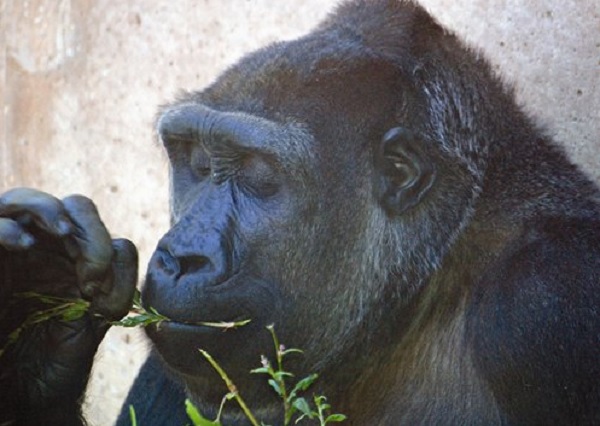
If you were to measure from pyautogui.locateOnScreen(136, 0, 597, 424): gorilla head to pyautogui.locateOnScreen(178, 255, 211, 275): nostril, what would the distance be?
0.11 metres

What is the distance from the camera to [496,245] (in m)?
4.39

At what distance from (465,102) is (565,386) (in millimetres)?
1082

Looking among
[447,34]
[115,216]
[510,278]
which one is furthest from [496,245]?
[115,216]

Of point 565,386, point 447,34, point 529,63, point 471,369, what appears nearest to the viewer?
point 565,386

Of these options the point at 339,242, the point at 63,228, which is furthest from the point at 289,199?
the point at 63,228

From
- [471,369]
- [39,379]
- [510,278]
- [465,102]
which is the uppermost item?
[465,102]

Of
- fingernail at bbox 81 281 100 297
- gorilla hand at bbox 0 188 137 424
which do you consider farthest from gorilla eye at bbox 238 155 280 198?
fingernail at bbox 81 281 100 297

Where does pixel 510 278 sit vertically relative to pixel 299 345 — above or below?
above

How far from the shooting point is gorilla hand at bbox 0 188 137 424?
13.6ft

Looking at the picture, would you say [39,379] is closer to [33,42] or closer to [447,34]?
[447,34]

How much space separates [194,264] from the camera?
4211mm

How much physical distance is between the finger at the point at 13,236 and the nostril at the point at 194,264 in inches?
18.8

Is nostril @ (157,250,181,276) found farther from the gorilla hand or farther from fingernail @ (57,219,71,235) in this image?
fingernail @ (57,219,71,235)

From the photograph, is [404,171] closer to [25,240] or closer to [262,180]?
[262,180]
